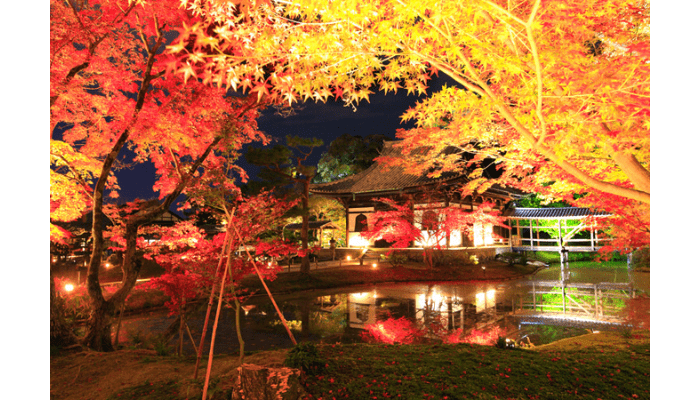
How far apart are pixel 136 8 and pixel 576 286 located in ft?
52.3

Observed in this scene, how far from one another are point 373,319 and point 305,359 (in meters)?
5.41

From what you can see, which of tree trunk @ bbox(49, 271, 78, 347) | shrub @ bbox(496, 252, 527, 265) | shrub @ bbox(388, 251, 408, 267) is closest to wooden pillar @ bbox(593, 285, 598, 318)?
shrub @ bbox(496, 252, 527, 265)

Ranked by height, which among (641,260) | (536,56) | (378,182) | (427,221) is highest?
(378,182)

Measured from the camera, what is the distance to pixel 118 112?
5.98 m

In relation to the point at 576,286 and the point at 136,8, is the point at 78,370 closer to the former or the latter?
the point at 136,8

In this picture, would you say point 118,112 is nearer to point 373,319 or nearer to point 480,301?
point 373,319

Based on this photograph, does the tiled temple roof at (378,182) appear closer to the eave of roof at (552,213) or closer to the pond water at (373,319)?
the pond water at (373,319)

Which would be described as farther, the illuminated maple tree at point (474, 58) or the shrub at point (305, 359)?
the shrub at point (305, 359)

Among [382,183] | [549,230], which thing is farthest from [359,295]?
[549,230]

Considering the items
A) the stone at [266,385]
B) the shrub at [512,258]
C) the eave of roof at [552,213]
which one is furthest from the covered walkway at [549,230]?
the stone at [266,385]

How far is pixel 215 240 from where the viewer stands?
6383 mm

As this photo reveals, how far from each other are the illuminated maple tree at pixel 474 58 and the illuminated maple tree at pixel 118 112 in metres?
2.54

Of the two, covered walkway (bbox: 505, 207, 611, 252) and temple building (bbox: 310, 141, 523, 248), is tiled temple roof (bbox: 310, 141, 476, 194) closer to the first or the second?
temple building (bbox: 310, 141, 523, 248)

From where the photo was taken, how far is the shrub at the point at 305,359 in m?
3.41
